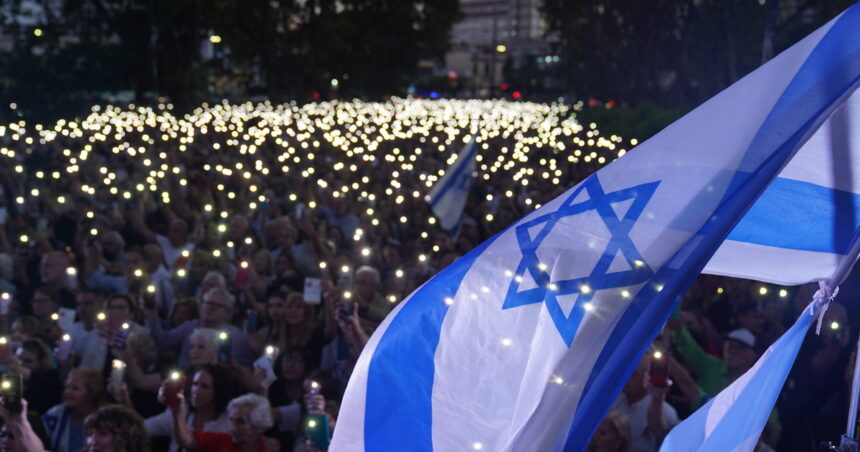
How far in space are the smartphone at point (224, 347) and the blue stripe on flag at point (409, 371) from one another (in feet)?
11.8

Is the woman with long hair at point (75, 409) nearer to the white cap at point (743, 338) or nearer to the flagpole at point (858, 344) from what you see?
the white cap at point (743, 338)

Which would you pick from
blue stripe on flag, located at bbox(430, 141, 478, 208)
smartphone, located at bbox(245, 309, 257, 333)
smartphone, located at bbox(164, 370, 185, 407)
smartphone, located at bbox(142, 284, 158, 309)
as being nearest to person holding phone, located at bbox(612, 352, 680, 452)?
smartphone, located at bbox(164, 370, 185, 407)

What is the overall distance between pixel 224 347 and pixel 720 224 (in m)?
4.51

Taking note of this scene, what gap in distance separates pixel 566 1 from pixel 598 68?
3666 mm

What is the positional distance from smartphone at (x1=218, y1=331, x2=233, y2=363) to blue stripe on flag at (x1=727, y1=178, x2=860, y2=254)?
13.2 ft

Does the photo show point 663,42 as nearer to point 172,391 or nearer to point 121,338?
point 121,338

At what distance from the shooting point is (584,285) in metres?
3.33

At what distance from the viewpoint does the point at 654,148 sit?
11.4 feet

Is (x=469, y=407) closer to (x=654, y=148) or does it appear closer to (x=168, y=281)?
(x=654, y=148)

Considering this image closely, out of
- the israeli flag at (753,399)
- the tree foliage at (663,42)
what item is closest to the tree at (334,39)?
the tree foliage at (663,42)

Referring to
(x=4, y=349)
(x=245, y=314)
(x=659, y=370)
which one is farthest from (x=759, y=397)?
(x=245, y=314)

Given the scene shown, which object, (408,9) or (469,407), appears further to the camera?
(408,9)

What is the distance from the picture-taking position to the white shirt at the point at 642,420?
18.6ft

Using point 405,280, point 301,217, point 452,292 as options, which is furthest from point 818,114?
point 301,217
